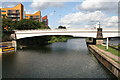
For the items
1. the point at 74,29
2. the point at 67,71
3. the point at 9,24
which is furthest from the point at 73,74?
the point at 9,24

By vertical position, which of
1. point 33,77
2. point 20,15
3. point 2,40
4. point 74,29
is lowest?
point 33,77

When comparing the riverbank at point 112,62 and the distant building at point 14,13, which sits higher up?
the distant building at point 14,13

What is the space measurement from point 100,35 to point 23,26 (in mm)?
37394

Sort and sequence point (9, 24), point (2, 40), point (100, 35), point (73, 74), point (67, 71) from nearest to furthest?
point (73, 74) → point (67, 71) → point (100, 35) → point (2, 40) → point (9, 24)

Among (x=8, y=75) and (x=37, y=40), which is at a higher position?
(x=37, y=40)

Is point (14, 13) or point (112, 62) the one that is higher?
point (14, 13)

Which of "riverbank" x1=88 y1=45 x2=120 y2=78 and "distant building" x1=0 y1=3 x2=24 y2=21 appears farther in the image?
"distant building" x1=0 y1=3 x2=24 y2=21

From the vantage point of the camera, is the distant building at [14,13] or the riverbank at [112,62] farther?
the distant building at [14,13]

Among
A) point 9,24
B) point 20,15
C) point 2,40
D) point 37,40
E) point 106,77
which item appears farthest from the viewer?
point 20,15

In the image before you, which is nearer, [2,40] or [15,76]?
[15,76]

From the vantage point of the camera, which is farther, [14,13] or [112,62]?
[14,13]

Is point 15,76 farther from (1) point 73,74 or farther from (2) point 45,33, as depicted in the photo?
(2) point 45,33

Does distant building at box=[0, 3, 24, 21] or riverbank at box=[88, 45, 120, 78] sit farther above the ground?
distant building at box=[0, 3, 24, 21]

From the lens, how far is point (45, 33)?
49656mm
